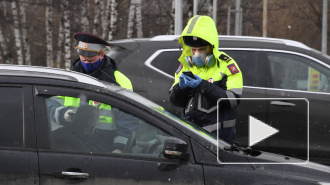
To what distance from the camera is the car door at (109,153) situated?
3.84 meters

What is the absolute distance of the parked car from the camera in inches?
151

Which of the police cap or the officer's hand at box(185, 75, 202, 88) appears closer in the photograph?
the officer's hand at box(185, 75, 202, 88)

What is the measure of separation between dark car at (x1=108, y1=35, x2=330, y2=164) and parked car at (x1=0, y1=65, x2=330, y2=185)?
314 centimetres

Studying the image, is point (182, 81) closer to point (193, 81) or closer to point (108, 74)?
point (193, 81)

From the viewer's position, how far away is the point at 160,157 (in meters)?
3.95

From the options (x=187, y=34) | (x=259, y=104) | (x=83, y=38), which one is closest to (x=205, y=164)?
(x=187, y=34)

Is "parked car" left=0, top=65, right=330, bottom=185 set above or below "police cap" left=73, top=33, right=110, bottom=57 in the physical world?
below

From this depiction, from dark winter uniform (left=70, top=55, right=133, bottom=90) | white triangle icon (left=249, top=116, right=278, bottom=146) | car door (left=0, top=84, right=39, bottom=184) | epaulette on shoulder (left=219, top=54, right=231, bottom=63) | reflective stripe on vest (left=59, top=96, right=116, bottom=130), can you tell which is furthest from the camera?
white triangle icon (left=249, top=116, right=278, bottom=146)

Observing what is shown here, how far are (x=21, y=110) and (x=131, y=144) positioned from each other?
2.37 feet

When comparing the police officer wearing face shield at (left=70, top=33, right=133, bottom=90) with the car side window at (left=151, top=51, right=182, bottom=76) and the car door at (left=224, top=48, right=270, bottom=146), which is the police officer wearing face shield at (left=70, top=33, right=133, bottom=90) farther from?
the car door at (left=224, top=48, right=270, bottom=146)

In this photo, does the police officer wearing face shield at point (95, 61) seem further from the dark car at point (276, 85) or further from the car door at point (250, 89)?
the car door at point (250, 89)

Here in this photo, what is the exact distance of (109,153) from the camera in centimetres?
395

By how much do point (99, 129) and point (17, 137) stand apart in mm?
512
